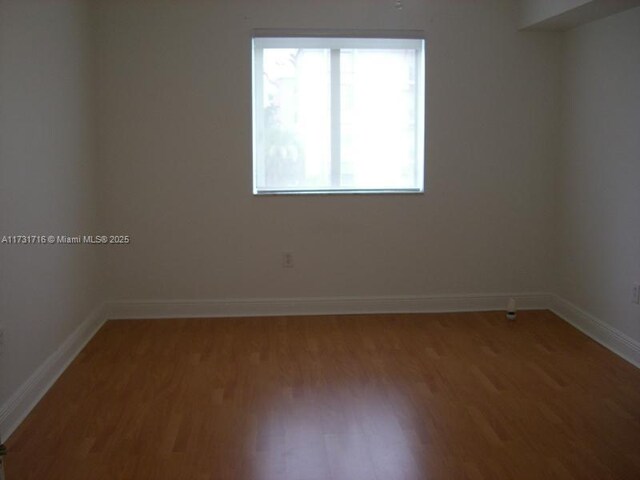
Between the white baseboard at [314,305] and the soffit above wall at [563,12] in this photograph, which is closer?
the soffit above wall at [563,12]

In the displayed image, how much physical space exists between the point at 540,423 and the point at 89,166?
320cm

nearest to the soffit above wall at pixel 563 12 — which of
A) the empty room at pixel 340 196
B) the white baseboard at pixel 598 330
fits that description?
the empty room at pixel 340 196

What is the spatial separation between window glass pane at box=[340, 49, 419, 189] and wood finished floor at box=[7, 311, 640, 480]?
1119 mm

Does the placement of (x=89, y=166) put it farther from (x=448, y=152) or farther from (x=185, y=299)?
(x=448, y=152)

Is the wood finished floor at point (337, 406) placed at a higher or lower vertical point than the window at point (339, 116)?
lower

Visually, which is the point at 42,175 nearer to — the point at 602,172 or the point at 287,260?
the point at 287,260

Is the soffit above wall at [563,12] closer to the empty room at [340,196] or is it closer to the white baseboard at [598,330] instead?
the empty room at [340,196]

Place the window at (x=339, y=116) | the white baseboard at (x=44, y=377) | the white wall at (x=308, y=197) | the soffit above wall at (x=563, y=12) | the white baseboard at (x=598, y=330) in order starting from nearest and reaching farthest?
the white baseboard at (x=44, y=377), the soffit above wall at (x=563, y=12), the white baseboard at (x=598, y=330), the white wall at (x=308, y=197), the window at (x=339, y=116)

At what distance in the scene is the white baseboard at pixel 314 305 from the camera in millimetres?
4863

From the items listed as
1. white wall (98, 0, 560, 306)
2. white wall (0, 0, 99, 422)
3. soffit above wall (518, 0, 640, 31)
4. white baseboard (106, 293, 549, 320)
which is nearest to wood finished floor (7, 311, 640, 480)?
white baseboard (106, 293, 549, 320)

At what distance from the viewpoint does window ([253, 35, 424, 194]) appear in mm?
A: 4816

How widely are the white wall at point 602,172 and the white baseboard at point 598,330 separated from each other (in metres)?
0.04

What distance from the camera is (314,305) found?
195 inches

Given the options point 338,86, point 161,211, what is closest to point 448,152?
point 338,86
